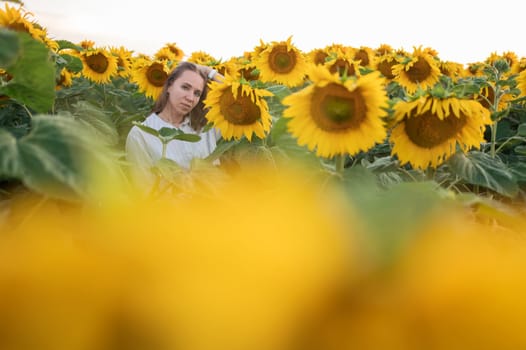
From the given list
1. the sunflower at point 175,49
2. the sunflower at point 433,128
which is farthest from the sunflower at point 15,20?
the sunflower at point 175,49

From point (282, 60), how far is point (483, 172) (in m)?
2.70

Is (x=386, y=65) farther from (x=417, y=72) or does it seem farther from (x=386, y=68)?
(x=417, y=72)

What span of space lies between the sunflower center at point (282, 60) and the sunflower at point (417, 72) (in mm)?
817

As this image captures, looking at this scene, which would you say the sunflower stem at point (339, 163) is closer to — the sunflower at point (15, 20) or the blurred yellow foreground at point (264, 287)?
the blurred yellow foreground at point (264, 287)

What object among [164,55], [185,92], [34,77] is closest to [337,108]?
[34,77]

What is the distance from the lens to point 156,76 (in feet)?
13.6

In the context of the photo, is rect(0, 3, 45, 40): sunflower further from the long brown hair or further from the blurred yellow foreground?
the blurred yellow foreground

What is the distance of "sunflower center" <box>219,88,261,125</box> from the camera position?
193 centimetres

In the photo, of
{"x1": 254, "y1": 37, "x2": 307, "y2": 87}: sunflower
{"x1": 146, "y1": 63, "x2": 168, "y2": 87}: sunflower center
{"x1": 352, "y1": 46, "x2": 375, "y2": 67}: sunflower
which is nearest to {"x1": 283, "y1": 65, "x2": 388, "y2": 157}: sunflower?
{"x1": 254, "y1": 37, "x2": 307, "y2": 87}: sunflower

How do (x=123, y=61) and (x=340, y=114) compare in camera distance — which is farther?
(x=123, y=61)

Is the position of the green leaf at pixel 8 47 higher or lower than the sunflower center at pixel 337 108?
lower

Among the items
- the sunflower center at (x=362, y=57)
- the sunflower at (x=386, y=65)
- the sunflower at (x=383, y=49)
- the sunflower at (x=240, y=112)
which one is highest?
the sunflower at (x=383, y=49)

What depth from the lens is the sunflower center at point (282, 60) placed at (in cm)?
389

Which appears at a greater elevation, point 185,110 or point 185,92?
point 185,92
